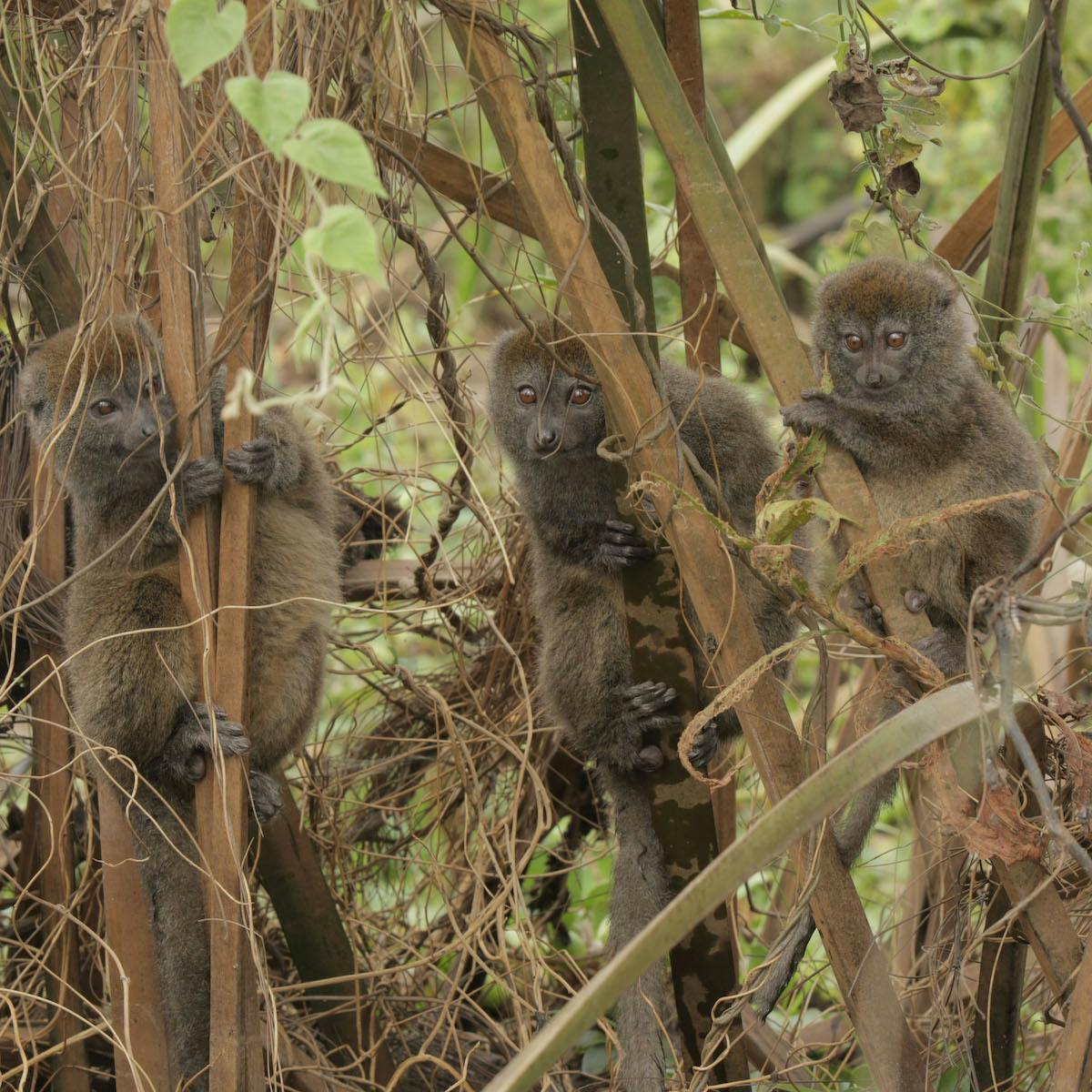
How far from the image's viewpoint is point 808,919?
274 cm

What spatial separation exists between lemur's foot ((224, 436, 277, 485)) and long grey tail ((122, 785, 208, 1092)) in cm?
83

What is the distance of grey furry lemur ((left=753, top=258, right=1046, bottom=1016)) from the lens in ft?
12.0

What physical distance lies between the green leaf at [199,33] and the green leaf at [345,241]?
0.76 ft

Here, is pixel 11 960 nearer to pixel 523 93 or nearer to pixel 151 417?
pixel 151 417

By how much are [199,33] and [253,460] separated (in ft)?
5.17

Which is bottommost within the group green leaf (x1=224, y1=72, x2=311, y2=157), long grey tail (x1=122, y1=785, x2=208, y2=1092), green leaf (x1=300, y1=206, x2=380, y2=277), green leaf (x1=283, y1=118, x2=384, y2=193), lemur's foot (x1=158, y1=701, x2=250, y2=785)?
long grey tail (x1=122, y1=785, x2=208, y2=1092)

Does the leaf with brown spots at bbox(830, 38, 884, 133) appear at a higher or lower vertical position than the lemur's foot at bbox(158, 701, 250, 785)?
higher

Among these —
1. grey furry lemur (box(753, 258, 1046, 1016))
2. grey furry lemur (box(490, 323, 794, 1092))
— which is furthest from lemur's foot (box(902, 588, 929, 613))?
grey furry lemur (box(490, 323, 794, 1092))

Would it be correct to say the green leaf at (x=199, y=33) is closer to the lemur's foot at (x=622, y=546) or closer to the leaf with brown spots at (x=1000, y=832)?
the leaf with brown spots at (x=1000, y=832)

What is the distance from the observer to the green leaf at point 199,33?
152 cm

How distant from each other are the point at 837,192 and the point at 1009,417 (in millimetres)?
7692

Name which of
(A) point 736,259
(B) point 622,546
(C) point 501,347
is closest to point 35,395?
(C) point 501,347

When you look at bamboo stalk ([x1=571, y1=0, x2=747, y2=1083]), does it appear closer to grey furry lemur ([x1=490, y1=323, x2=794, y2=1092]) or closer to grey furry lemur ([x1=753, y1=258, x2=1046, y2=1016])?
grey furry lemur ([x1=490, y1=323, x2=794, y2=1092])

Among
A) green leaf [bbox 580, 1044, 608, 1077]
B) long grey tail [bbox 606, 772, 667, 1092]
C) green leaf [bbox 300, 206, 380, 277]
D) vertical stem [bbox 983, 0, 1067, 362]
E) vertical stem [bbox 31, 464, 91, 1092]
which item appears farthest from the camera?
green leaf [bbox 580, 1044, 608, 1077]
